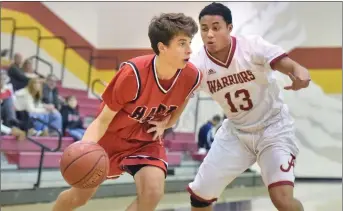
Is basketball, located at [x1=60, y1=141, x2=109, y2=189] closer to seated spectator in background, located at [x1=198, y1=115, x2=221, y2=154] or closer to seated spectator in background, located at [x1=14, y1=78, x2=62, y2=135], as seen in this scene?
seated spectator in background, located at [x1=14, y1=78, x2=62, y2=135]

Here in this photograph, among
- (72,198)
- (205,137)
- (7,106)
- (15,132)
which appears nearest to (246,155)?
(72,198)

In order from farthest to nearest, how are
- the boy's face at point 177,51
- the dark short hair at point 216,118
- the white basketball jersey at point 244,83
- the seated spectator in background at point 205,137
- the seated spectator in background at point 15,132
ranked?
the dark short hair at point 216,118
the seated spectator in background at point 205,137
the seated spectator in background at point 15,132
the white basketball jersey at point 244,83
the boy's face at point 177,51

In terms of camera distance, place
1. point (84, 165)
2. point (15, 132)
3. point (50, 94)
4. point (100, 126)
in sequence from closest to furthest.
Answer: point (84, 165) < point (100, 126) < point (15, 132) < point (50, 94)

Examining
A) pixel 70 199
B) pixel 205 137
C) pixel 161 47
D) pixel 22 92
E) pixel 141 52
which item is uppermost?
pixel 161 47

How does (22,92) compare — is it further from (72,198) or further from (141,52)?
(141,52)

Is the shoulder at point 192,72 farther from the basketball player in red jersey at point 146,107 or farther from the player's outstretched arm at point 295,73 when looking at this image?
the player's outstretched arm at point 295,73

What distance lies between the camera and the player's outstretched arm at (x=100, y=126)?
3.43 m

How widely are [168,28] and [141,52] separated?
12120mm

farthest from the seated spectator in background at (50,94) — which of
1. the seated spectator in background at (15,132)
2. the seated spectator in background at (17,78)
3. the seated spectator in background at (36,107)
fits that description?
the seated spectator in background at (15,132)

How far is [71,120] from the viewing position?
977cm

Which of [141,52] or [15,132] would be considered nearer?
[15,132]

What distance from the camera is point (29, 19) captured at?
1407cm

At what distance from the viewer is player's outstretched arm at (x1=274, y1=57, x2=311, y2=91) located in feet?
10.6

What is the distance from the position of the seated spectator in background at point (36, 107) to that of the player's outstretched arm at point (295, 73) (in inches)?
236
